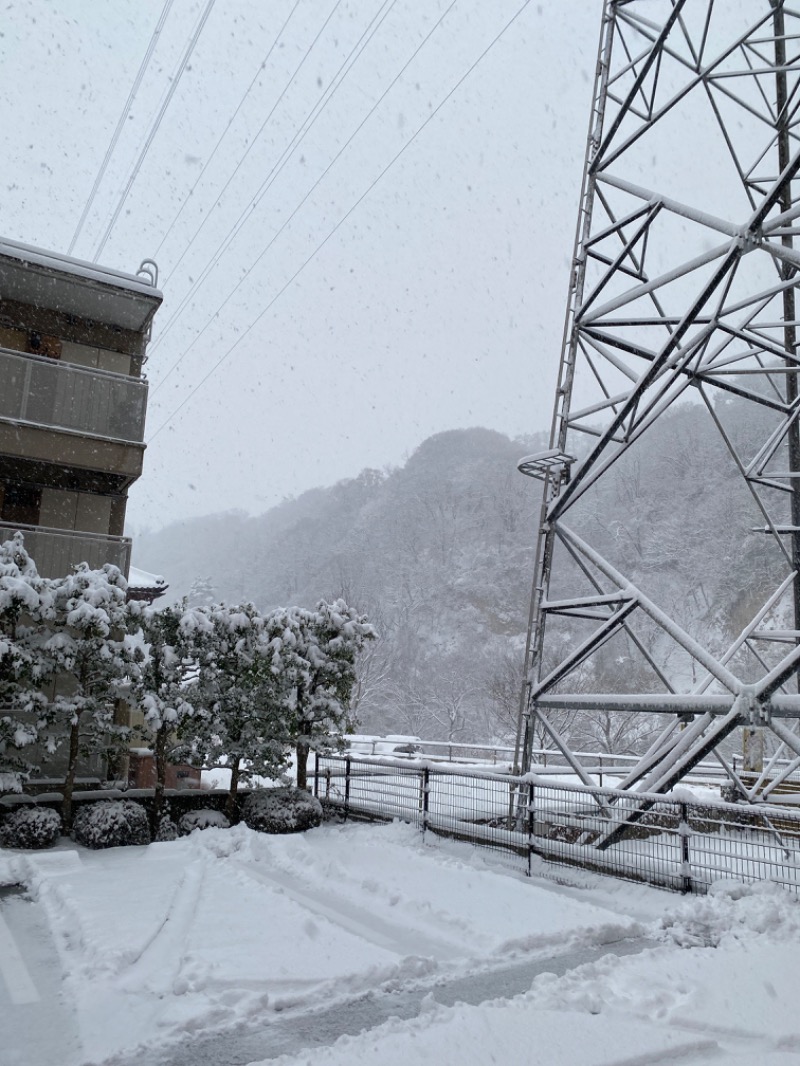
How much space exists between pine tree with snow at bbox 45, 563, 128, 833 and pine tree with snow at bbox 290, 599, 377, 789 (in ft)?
9.00

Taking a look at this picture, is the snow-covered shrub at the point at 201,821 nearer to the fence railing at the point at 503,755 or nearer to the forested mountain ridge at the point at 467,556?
the fence railing at the point at 503,755

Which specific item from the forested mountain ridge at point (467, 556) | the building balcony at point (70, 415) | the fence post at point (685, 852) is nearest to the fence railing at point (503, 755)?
the forested mountain ridge at point (467, 556)

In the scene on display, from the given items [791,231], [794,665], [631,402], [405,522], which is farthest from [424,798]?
[405,522]

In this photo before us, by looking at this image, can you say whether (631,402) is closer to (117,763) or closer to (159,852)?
(159,852)

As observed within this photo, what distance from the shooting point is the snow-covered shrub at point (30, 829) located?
945 centimetres

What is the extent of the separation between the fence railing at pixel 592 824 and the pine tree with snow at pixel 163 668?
2.96 meters

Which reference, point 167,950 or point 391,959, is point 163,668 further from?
point 391,959

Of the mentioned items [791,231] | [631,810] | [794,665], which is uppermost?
[791,231]

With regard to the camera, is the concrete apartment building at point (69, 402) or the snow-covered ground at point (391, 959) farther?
the concrete apartment building at point (69, 402)

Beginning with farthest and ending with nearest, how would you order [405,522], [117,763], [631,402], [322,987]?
1. [405,522]
2. [117,763]
3. [631,402]
4. [322,987]

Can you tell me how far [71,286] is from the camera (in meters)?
14.1

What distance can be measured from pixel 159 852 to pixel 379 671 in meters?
39.1

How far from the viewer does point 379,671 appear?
48.3 meters

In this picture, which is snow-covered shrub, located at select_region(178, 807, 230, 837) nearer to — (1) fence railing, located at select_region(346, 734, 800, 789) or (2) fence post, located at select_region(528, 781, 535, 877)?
(2) fence post, located at select_region(528, 781, 535, 877)
